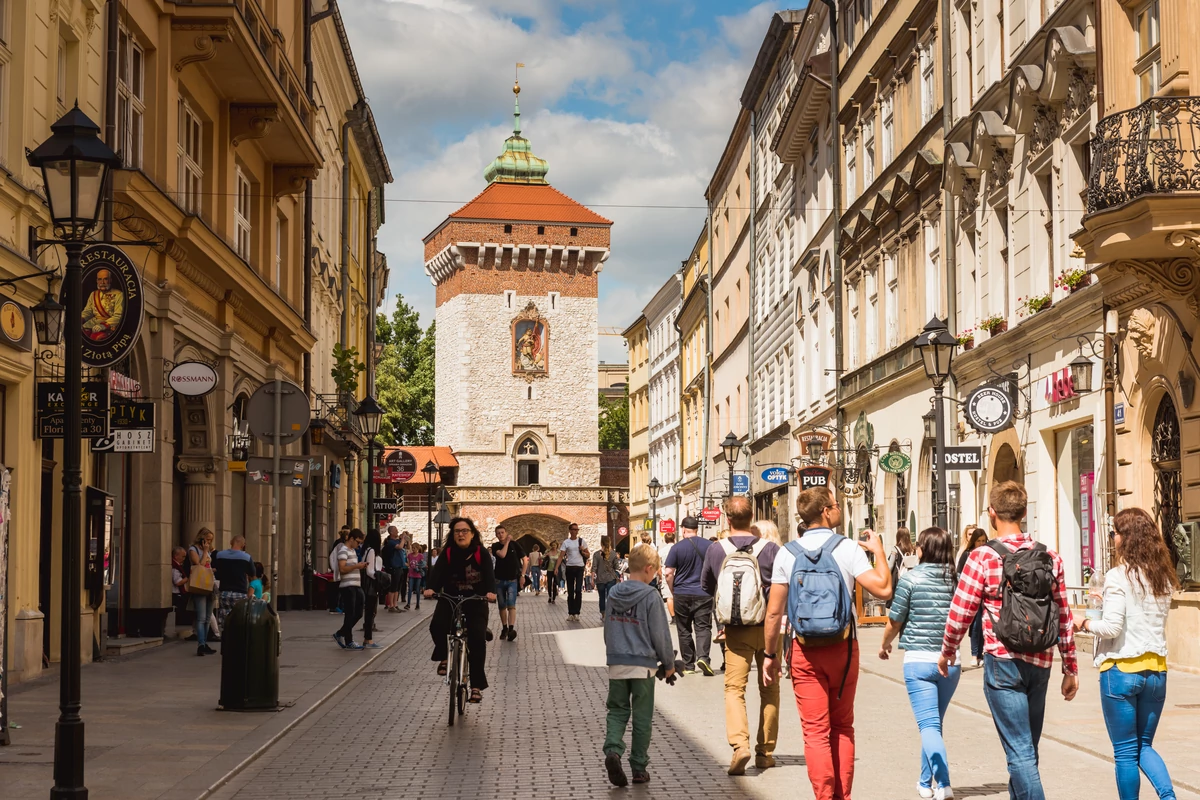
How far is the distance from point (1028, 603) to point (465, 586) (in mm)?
6939

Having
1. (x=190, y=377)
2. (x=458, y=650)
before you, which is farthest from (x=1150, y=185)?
(x=190, y=377)

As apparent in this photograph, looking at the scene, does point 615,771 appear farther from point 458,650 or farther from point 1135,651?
point 458,650

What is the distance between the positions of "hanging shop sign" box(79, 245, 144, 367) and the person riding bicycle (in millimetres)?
3467

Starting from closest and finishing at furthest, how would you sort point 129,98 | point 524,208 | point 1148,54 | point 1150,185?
point 1150,185
point 1148,54
point 129,98
point 524,208

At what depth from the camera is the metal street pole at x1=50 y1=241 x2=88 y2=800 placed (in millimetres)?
8883

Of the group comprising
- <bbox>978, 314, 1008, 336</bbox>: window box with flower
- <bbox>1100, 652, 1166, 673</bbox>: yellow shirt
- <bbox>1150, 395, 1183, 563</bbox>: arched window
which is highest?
<bbox>978, 314, 1008, 336</bbox>: window box with flower

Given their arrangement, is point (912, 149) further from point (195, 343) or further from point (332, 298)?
point (332, 298)

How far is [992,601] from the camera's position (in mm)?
8195

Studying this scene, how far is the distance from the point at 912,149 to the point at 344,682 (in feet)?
52.5

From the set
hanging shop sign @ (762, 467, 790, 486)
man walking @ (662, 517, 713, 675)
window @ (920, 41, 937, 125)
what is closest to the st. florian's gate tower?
hanging shop sign @ (762, 467, 790, 486)

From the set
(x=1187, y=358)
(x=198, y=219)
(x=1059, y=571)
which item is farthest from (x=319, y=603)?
(x=1059, y=571)

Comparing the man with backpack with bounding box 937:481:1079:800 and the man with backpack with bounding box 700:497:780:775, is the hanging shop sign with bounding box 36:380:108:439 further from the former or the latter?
the man with backpack with bounding box 937:481:1079:800

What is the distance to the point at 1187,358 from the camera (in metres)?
17.0

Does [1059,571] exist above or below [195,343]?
below
